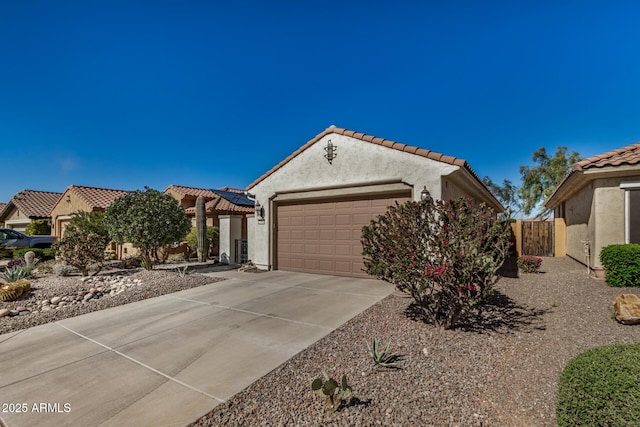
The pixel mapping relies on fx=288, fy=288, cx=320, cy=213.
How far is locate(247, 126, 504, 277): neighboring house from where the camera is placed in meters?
7.81

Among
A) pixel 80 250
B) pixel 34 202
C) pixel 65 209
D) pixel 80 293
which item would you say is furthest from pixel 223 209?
pixel 34 202

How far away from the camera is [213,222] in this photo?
17.0 meters

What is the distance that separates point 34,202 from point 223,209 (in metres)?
19.3

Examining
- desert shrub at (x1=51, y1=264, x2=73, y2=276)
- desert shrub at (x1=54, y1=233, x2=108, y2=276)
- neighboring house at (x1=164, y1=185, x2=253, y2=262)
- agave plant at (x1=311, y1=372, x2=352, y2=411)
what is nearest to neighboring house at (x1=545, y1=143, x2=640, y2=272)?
agave plant at (x1=311, y1=372, x2=352, y2=411)

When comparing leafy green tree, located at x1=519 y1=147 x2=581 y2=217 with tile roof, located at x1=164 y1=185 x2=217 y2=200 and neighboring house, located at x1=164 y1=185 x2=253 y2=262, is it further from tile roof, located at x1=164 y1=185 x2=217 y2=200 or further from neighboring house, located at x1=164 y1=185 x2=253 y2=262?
tile roof, located at x1=164 y1=185 x2=217 y2=200

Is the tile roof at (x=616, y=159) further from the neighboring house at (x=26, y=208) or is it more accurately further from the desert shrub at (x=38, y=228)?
the neighboring house at (x=26, y=208)

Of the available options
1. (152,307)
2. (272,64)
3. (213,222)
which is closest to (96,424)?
(152,307)

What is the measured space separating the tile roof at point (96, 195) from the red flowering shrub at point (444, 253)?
740 inches

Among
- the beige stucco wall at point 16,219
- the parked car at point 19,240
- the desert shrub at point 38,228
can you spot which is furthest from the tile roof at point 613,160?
the beige stucco wall at point 16,219

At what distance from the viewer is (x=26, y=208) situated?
22.8 meters

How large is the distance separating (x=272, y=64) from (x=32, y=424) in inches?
472

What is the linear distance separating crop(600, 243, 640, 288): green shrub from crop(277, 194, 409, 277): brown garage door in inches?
188

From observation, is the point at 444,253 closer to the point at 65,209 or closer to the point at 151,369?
the point at 151,369

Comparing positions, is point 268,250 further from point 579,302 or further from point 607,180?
point 607,180
